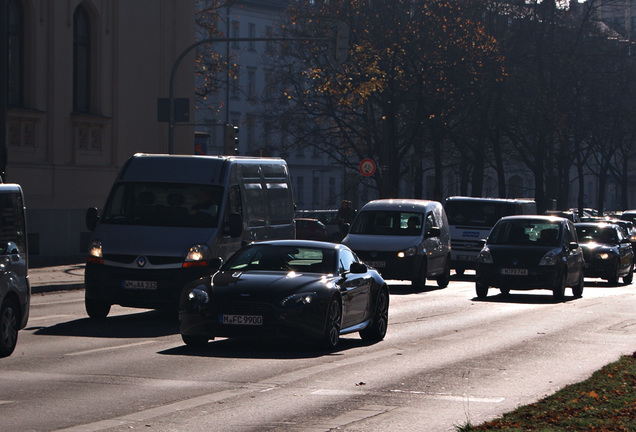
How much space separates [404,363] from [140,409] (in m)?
4.30

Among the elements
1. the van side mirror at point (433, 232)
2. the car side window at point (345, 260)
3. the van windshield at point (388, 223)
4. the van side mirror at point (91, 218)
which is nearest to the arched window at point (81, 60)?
the van windshield at point (388, 223)

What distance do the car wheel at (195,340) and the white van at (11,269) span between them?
1850 mm

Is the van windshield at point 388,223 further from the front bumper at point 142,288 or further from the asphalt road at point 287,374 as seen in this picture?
the front bumper at point 142,288

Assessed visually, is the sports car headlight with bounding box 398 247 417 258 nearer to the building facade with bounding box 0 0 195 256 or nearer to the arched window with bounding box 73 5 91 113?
the building facade with bounding box 0 0 195 256

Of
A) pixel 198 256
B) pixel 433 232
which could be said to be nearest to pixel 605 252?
pixel 433 232

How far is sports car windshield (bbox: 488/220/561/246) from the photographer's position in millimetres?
25953

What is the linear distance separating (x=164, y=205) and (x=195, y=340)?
4.37 meters

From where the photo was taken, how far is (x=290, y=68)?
53.3 m

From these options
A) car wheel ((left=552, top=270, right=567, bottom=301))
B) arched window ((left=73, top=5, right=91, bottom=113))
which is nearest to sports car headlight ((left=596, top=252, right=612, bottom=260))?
car wheel ((left=552, top=270, right=567, bottom=301))

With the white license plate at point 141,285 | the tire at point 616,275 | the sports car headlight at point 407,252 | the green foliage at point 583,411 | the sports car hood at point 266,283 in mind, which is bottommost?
the tire at point 616,275

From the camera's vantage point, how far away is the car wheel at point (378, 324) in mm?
15812

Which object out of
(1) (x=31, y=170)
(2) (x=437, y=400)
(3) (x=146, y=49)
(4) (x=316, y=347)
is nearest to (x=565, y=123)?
(3) (x=146, y=49)

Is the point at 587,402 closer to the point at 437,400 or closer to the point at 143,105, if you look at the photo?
the point at 437,400

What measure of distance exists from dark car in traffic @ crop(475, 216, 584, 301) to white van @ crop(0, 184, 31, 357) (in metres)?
13.5
